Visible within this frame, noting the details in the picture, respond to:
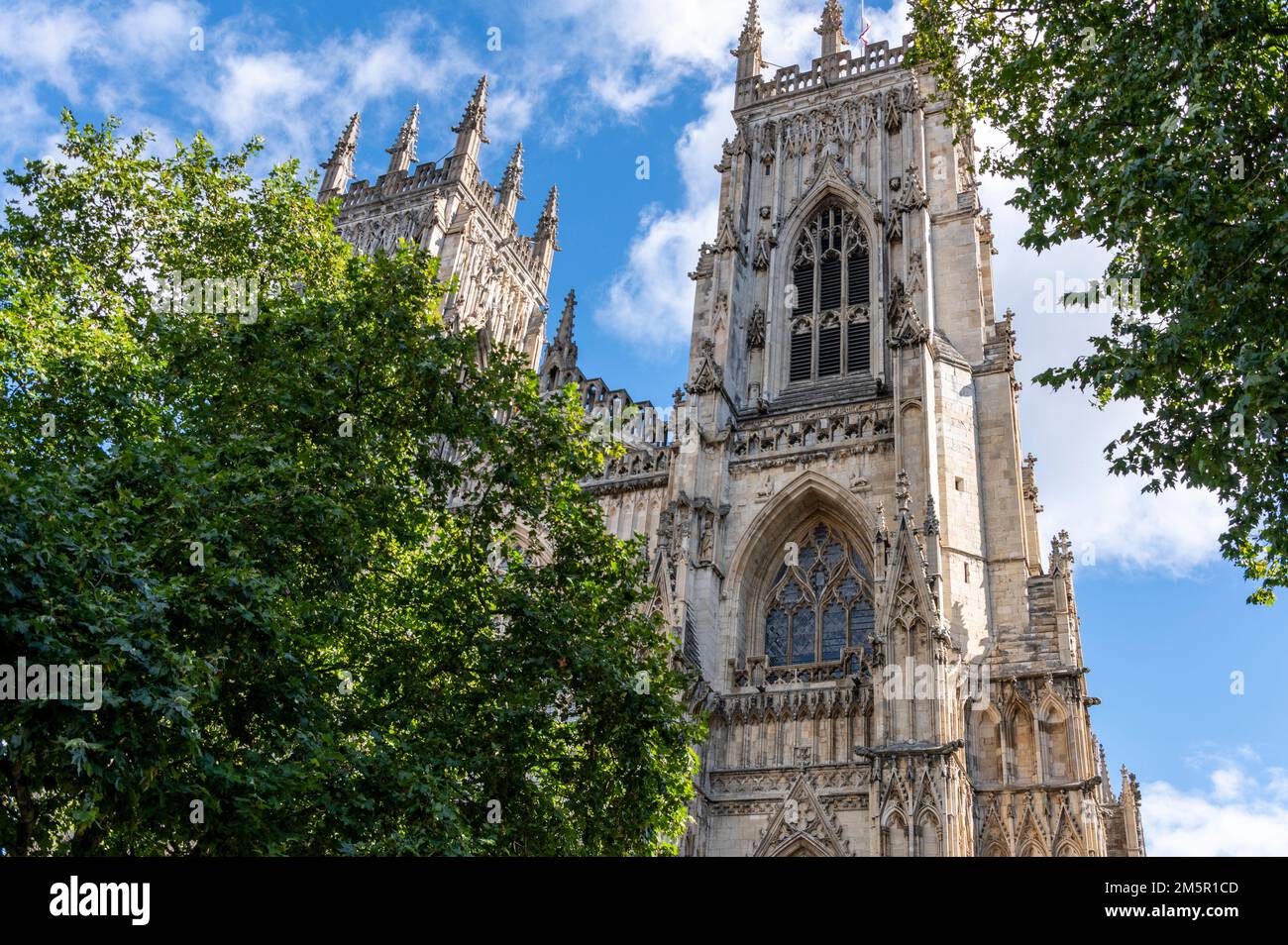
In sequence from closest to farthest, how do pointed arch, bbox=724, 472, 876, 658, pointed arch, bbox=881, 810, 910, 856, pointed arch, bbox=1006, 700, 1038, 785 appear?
pointed arch, bbox=881, 810, 910, 856 < pointed arch, bbox=1006, 700, 1038, 785 < pointed arch, bbox=724, 472, 876, 658

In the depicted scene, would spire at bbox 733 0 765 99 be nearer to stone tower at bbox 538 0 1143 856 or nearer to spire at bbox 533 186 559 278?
stone tower at bbox 538 0 1143 856

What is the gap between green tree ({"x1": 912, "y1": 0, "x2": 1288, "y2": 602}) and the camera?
9984 millimetres

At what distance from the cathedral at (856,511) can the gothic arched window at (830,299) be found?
67mm

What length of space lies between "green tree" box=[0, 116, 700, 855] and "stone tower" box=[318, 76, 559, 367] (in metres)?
26.9

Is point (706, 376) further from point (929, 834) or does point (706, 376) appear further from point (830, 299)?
point (929, 834)

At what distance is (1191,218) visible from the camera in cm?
1051

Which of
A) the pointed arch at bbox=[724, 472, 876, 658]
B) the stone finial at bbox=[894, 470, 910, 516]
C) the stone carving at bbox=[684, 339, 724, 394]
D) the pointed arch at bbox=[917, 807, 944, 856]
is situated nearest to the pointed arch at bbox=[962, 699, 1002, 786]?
the pointed arch at bbox=[917, 807, 944, 856]

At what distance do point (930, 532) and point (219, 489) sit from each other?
1524 centimetres

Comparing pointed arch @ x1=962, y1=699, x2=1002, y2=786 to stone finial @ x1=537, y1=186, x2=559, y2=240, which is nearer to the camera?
pointed arch @ x1=962, y1=699, x2=1002, y2=786

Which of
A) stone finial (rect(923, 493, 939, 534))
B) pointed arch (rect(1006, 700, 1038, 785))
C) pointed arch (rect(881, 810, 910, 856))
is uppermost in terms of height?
A: stone finial (rect(923, 493, 939, 534))

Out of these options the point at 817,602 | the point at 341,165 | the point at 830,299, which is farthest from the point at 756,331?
the point at 341,165

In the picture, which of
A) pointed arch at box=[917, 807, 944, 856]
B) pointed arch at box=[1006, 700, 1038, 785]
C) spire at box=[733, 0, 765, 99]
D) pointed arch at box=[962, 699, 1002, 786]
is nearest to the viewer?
pointed arch at box=[917, 807, 944, 856]

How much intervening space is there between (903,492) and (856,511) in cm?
224

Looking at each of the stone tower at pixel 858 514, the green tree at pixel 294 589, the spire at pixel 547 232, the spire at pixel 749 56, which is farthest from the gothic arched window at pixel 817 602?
the spire at pixel 547 232
